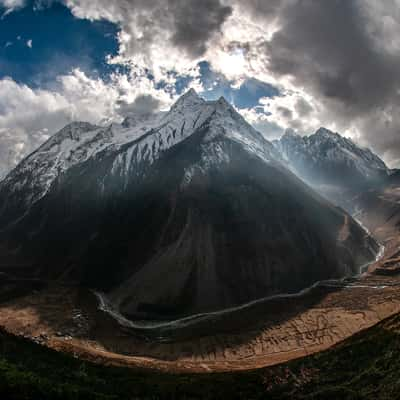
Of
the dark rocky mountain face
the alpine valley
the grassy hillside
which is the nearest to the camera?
the grassy hillside

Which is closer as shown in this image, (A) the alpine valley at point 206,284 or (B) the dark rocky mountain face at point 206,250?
(A) the alpine valley at point 206,284

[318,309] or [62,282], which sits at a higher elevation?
[62,282]

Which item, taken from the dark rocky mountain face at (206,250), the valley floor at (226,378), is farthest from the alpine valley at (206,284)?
the valley floor at (226,378)

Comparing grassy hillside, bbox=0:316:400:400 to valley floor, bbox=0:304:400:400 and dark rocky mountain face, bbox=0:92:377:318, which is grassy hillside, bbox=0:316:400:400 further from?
dark rocky mountain face, bbox=0:92:377:318

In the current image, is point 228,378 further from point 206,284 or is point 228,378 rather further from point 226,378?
point 206,284

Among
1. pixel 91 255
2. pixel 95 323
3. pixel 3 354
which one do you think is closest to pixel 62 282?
pixel 91 255

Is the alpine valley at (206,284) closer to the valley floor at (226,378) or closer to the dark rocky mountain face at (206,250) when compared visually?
the dark rocky mountain face at (206,250)

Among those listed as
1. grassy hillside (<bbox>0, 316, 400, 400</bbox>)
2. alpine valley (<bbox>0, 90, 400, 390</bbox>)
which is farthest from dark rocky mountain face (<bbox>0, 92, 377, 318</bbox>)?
grassy hillside (<bbox>0, 316, 400, 400</bbox>)

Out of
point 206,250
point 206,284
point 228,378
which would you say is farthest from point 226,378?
point 206,250

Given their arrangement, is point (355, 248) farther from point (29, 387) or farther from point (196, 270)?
point (29, 387)
